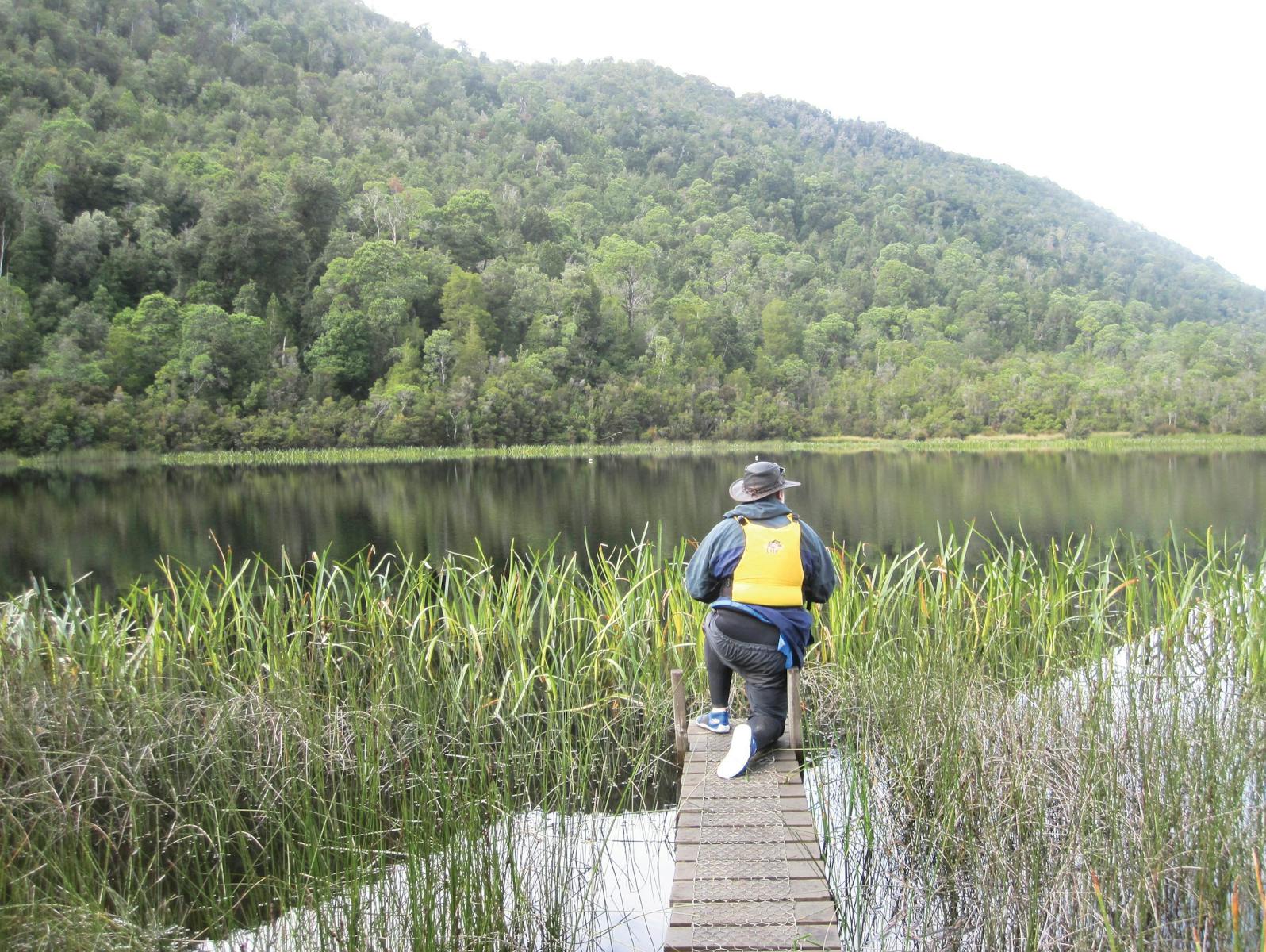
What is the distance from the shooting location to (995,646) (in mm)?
5359

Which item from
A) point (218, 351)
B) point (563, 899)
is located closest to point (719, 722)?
point (563, 899)

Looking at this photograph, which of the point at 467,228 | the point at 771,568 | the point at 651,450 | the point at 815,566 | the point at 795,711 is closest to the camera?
the point at 771,568

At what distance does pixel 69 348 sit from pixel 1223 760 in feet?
153

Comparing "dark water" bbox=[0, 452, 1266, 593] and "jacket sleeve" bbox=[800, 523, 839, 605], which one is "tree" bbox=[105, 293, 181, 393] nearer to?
"dark water" bbox=[0, 452, 1266, 593]

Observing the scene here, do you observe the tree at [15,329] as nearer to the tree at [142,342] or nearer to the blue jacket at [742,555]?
the tree at [142,342]

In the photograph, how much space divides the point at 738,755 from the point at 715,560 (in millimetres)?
820

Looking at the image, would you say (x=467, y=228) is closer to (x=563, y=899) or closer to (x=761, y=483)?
(x=761, y=483)

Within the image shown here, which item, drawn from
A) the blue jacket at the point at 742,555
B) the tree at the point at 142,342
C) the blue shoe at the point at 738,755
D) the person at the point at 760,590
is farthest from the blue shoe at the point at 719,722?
the tree at the point at 142,342

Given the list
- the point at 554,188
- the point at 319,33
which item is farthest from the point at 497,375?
the point at 319,33

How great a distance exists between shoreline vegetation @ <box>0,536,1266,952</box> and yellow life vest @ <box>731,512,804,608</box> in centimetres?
71

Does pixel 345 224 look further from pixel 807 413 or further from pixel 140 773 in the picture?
pixel 140 773

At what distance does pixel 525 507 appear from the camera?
736 inches

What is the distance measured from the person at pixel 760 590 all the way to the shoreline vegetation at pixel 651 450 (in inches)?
1427

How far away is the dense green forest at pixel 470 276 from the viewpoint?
44750 mm
